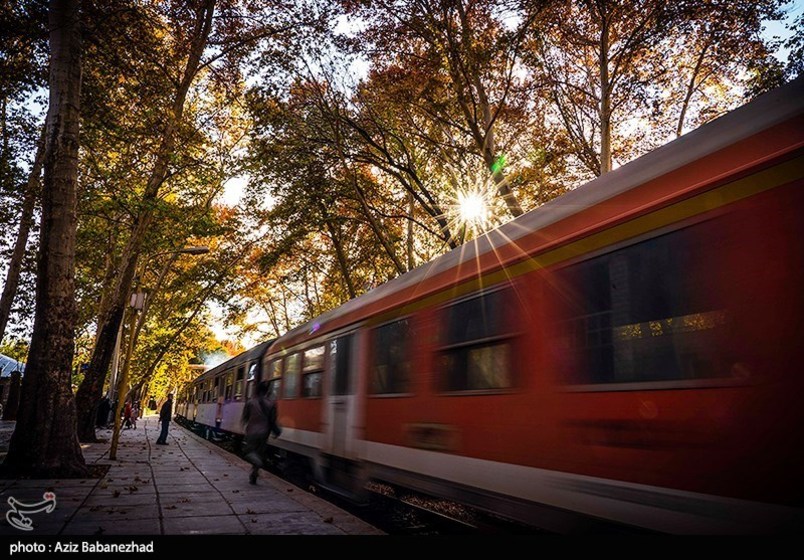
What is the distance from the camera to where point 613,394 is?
11.2ft

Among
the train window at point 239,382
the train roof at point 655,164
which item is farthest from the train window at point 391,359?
the train window at point 239,382

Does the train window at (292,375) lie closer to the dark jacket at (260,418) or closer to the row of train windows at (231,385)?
the dark jacket at (260,418)

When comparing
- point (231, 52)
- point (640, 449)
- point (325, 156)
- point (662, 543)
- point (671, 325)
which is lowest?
point (662, 543)

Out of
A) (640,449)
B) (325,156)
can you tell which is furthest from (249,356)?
(640,449)

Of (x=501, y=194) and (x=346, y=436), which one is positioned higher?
(x=501, y=194)

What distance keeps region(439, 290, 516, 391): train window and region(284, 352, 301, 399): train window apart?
6173 millimetres

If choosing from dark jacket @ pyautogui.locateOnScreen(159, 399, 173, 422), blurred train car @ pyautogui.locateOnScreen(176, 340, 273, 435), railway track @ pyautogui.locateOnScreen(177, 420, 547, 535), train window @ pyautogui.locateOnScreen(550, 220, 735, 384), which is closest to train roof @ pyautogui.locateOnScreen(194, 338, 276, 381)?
blurred train car @ pyautogui.locateOnScreen(176, 340, 273, 435)

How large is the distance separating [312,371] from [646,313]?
25.2ft

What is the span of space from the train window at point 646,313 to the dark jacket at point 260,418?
6.81 m

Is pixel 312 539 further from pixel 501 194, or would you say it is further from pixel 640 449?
pixel 501 194

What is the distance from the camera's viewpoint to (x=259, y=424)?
945 centimetres

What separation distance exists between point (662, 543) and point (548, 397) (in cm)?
122

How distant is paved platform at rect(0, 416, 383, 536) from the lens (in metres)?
5.29

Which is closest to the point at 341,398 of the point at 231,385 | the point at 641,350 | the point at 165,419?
the point at 641,350
